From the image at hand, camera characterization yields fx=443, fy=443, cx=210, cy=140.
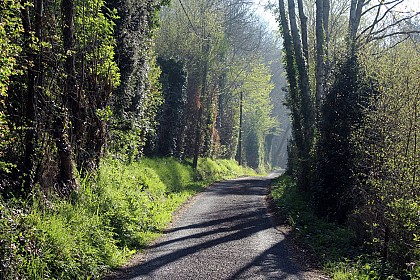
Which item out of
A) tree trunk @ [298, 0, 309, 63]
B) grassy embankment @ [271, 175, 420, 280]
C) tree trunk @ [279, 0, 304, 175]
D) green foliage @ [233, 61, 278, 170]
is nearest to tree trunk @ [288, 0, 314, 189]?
tree trunk @ [298, 0, 309, 63]

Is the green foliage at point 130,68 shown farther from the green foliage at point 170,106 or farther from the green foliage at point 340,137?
the green foliage at point 170,106

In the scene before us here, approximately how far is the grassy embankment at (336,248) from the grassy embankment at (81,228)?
3778mm

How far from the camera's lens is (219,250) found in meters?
9.29

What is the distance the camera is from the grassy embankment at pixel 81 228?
20.0ft

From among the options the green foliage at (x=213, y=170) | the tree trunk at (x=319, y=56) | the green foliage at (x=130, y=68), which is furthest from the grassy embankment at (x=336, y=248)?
the green foliage at (x=213, y=170)

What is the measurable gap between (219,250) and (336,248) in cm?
270

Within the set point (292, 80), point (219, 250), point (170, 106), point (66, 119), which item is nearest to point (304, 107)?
point (292, 80)

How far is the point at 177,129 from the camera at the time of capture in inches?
974

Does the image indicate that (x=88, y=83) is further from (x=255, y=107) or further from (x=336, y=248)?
(x=255, y=107)

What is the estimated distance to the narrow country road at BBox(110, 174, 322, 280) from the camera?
25.2 feet

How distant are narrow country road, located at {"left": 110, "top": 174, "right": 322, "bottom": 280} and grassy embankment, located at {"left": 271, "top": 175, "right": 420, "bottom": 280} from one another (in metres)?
0.64

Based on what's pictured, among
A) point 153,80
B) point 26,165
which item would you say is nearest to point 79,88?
point 26,165

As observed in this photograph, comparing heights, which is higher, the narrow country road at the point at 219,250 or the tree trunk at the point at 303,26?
the tree trunk at the point at 303,26

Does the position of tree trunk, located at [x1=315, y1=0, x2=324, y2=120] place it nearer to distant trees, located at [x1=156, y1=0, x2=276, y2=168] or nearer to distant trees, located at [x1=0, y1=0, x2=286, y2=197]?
distant trees, located at [x1=156, y1=0, x2=276, y2=168]
